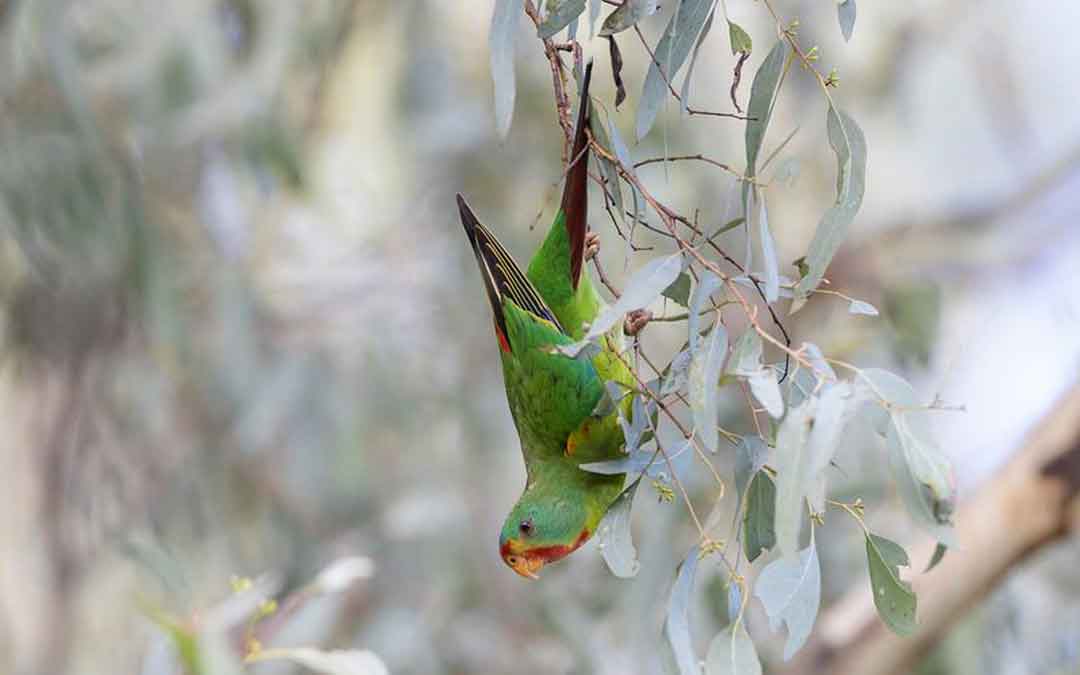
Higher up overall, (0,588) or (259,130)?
(259,130)

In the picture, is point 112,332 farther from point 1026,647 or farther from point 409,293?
point 1026,647

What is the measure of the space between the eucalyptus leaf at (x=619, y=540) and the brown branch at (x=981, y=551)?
5.13 feet

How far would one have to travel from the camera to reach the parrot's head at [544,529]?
145cm

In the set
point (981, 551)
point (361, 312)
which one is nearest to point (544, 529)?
point (981, 551)

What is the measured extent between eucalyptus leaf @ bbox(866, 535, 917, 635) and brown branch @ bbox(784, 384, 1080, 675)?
1546 mm

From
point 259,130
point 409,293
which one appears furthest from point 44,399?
point 409,293

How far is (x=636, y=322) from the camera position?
1.38 metres

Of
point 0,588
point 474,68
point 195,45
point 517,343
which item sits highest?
point 474,68

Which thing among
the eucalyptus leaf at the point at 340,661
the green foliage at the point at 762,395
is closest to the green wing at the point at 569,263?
→ the green foliage at the point at 762,395

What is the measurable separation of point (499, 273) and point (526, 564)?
1.13 feet

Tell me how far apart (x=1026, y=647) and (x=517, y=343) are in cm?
263

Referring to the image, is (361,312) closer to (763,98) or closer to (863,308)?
(763,98)

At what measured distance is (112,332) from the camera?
12.7 feet

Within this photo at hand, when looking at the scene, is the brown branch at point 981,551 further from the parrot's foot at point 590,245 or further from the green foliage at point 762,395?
the green foliage at point 762,395
